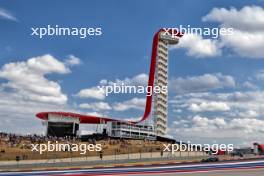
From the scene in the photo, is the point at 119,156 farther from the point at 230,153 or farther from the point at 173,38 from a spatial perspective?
the point at 173,38

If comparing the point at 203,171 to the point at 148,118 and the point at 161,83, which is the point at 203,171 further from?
the point at 161,83

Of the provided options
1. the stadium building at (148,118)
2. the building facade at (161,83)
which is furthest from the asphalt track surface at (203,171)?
the building facade at (161,83)

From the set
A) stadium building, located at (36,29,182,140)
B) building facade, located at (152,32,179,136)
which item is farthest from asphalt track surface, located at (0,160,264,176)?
building facade, located at (152,32,179,136)

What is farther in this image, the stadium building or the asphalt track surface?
the stadium building

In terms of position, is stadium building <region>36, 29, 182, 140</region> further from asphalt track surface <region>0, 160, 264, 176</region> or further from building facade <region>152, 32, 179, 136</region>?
asphalt track surface <region>0, 160, 264, 176</region>

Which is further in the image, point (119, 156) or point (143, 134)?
point (143, 134)

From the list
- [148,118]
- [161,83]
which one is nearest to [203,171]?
[148,118]

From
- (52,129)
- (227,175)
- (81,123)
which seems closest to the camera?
(227,175)

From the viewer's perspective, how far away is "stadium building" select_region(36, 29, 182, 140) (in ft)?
285

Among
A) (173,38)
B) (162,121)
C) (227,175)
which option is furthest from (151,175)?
(173,38)

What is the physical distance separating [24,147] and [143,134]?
51.8 m

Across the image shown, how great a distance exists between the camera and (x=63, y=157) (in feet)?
147

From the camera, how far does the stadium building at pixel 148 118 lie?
86.9 m

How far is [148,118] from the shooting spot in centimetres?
10944
